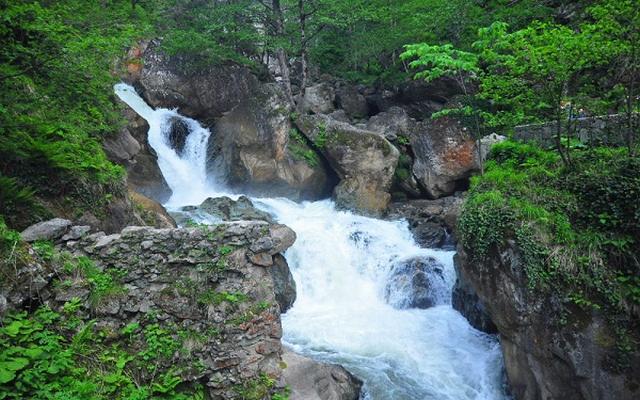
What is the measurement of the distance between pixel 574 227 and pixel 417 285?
16.7 ft

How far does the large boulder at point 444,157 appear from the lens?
55.9 feet

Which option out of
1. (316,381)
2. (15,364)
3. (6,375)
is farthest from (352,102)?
(6,375)

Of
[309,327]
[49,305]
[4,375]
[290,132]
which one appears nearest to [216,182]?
[290,132]

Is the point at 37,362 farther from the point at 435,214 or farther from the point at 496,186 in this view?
A: the point at 435,214

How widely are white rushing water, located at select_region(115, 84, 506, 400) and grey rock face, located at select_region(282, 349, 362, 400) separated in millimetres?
619

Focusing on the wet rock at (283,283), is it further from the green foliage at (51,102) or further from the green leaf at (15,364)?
the green leaf at (15,364)

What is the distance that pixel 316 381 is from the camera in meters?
6.54

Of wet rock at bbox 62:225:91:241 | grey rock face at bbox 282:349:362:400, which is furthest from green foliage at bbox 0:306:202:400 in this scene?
grey rock face at bbox 282:349:362:400

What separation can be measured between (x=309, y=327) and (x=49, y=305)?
20.1ft

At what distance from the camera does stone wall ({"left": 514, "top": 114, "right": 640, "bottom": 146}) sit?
851 centimetres

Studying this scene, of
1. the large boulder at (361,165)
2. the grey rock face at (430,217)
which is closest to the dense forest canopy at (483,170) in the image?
the grey rock face at (430,217)

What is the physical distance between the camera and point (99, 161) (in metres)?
7.55

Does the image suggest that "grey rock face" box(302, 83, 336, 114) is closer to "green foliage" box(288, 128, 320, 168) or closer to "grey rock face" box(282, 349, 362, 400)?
"green foliage" box(288, 128, 320, 168)

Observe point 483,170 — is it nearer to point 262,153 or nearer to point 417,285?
point 417,285
